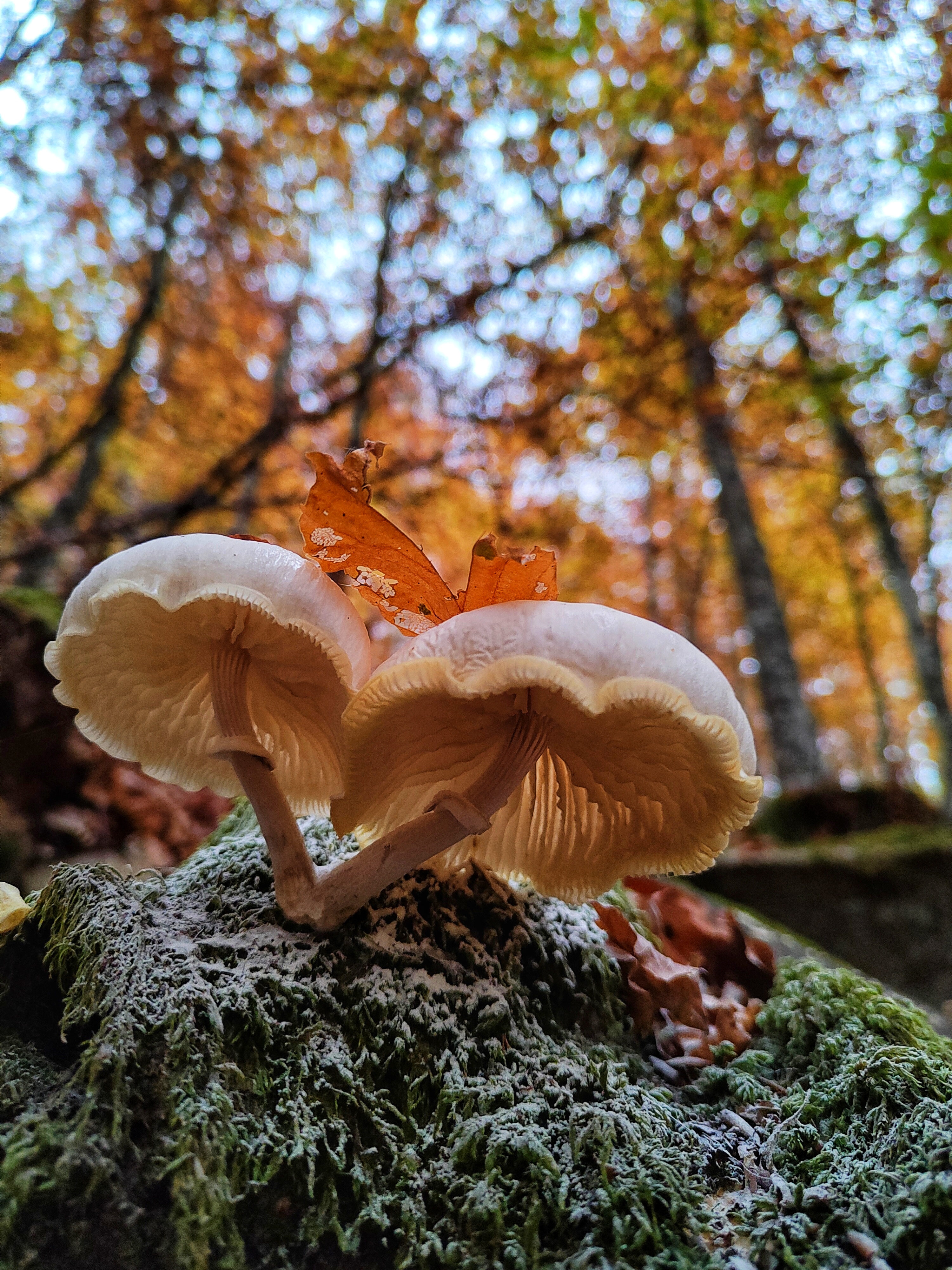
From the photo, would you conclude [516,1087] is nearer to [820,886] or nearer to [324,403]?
[820,886]

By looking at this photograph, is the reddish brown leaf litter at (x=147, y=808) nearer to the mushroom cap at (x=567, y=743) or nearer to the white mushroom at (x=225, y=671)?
the white mushroom at (x=225, y=671)

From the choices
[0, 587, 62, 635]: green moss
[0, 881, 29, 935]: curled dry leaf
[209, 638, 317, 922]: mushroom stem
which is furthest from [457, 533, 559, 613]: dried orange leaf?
[0, 587, 62, 635]: green moss

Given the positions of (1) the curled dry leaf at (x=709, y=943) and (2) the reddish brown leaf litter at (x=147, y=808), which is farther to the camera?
(2) the reddish brown leaf litter at (x=147, y=808)

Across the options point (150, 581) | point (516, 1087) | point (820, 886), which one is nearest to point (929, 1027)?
point (516, 1087)

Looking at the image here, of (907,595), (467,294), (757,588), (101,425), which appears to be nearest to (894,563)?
(907,595)

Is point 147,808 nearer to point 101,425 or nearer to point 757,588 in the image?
point 101,425

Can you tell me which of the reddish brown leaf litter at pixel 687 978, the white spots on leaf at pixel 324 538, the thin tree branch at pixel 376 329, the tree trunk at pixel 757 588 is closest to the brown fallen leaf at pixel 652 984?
the reddish brown leaf litter at pixel 687 978
